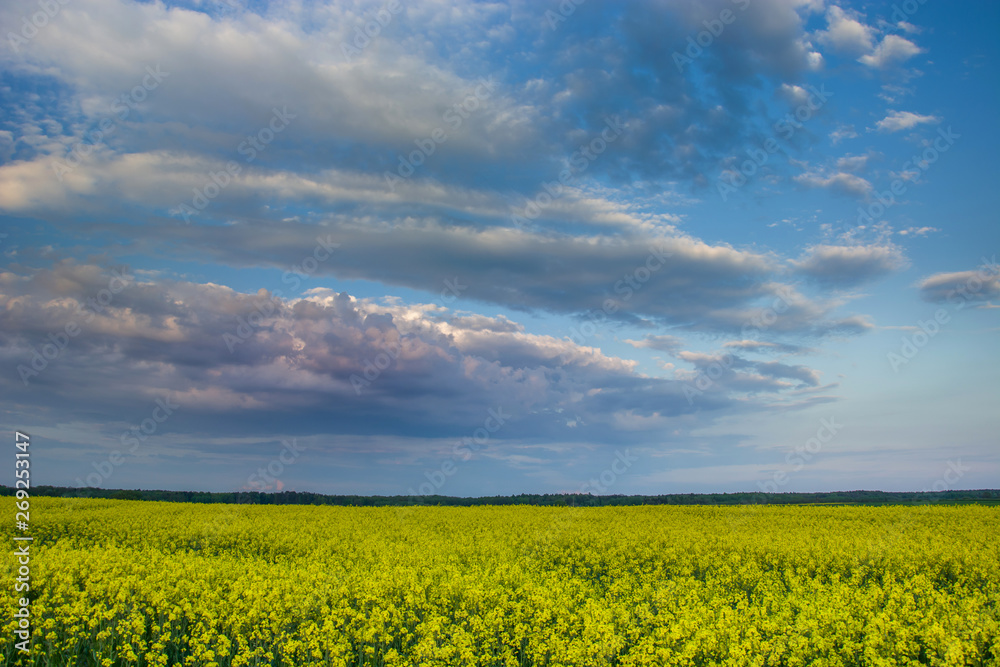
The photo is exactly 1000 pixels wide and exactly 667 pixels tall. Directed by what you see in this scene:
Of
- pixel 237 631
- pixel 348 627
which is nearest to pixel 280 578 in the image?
pixel 237 631

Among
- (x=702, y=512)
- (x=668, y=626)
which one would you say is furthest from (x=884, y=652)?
(x=702, y=512)

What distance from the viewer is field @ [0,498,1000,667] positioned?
9414 millimetres

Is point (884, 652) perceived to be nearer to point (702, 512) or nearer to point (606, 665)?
point (606, 665)

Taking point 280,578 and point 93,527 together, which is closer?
point 280,578

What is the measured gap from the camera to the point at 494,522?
30.0 m

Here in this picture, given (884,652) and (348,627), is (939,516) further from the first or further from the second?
(348,627)

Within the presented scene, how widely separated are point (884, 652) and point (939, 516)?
30.5m

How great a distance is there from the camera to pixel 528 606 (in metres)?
11.0

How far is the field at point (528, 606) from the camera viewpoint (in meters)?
9.41

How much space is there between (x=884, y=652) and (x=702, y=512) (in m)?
29.3

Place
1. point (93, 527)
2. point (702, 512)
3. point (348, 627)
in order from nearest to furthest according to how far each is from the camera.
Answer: point (348, 627) < point (93, 527) < point (702, 512)

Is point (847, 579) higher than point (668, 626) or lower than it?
lower

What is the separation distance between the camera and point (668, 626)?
10.1 metres

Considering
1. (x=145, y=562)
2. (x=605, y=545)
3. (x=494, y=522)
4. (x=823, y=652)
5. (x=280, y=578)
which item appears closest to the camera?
(x=823, y=652)
